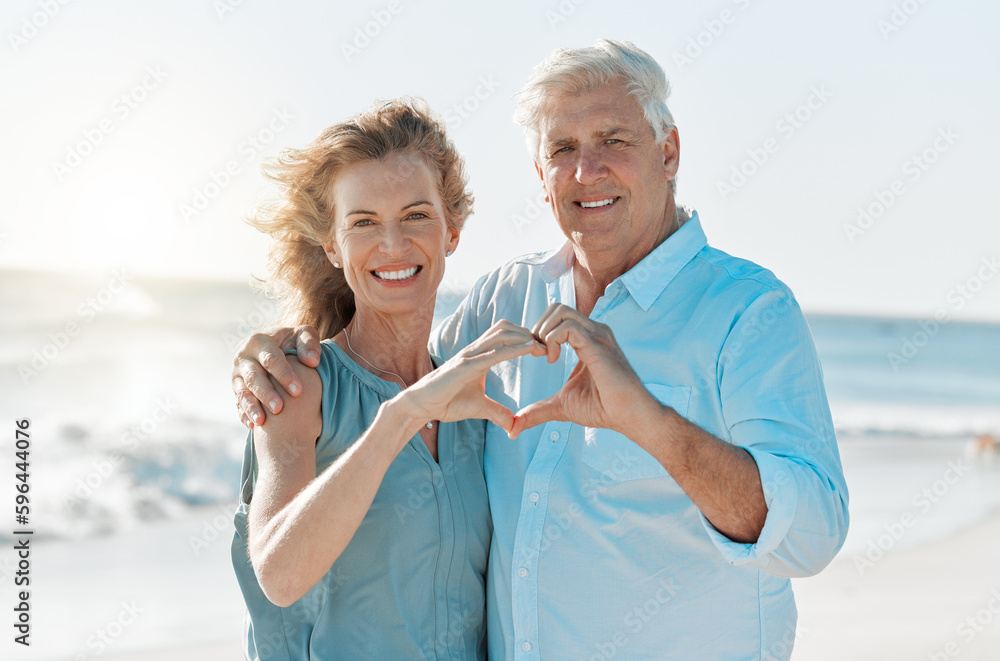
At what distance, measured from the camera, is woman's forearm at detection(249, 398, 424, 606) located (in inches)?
78.5

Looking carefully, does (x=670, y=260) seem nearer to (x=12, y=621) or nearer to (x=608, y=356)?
(x=608, y=356)

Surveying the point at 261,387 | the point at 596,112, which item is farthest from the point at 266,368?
the point at 596,112

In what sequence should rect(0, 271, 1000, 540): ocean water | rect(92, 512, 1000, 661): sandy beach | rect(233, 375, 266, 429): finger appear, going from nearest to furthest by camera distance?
rect(233, 375, 266, 429): finger
rect(92, 512, 1000, 661): sandy beach
rect(0, 271, 1000, 540): ocean water

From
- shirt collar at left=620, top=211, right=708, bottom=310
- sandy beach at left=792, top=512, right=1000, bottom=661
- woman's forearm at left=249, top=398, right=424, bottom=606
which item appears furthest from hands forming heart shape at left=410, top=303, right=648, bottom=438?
sandy beach at left=792, top=512, right=1000, bottom=661

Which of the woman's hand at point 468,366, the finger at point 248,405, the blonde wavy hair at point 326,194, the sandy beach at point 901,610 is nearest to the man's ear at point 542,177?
the blonde wavy hair at point 326,194

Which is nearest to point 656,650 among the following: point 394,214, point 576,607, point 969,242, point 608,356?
point 576,607

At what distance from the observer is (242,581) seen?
2.38 metres

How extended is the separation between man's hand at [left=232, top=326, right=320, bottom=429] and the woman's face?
25 cm

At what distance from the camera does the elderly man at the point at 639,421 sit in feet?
6.36

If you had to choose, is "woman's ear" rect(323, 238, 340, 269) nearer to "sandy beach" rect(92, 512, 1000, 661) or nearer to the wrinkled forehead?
the wrinkled forehead

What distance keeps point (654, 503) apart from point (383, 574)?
2.62 feet

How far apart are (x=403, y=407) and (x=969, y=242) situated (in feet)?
90.3

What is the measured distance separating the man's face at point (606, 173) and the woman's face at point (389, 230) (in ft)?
1.40

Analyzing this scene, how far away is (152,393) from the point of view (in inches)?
539
